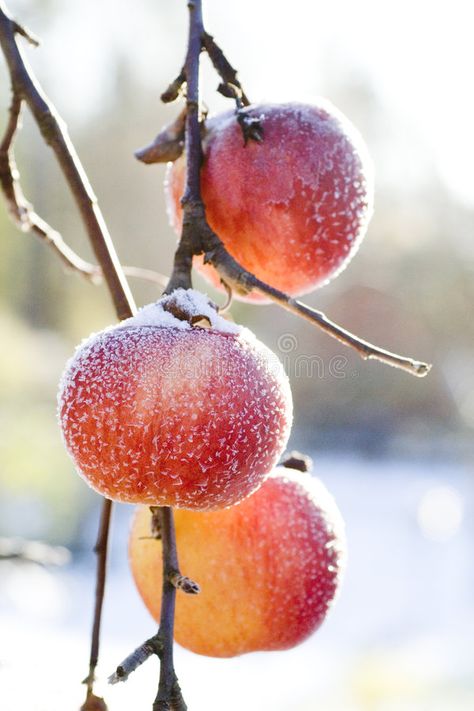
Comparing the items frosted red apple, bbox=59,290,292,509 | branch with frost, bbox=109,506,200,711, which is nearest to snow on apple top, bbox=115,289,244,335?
frosted red apple, bbox=59,290,292,509

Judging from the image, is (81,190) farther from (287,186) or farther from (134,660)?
(134,660)

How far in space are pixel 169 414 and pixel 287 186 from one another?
19 centimetres

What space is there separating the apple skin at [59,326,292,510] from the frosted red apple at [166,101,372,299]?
0.43ft

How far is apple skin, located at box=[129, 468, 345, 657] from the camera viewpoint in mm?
567

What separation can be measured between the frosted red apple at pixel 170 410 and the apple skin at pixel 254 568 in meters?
0.14

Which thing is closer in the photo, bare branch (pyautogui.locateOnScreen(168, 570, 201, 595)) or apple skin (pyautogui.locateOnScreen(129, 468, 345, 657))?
bare branch (pyautogui.locateOnScreen(168, 570, 201, 595))

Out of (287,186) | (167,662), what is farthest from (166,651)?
(287,186)

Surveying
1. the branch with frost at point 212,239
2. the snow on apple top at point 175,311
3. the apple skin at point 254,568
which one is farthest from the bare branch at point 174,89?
the apple skin at point 254,568

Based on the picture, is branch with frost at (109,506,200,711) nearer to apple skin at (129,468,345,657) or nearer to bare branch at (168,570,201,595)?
bare branch at (168,570,201,595)

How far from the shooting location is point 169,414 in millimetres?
413

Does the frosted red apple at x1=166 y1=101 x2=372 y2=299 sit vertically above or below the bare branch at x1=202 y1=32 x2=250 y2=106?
below

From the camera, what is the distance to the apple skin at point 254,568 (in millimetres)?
567

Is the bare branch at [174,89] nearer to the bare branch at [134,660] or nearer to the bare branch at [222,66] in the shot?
the bare branch at [222,66]

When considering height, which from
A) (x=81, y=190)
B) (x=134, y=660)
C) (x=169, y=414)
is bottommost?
(x=134, y=660)
